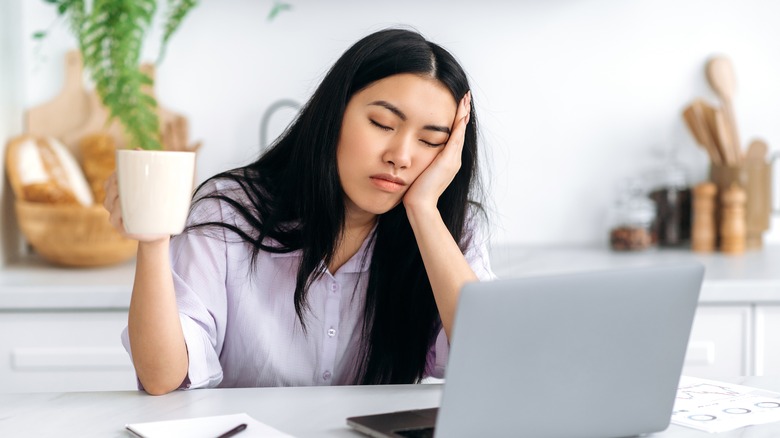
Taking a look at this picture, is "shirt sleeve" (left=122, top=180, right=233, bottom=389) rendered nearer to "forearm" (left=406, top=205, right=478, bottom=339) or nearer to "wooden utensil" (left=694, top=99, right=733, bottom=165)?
"forearm" (left=406, top=205, right=478, bottom=339)

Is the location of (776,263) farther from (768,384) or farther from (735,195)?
(768,384)

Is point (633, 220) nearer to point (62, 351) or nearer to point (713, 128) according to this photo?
point (713, 128)

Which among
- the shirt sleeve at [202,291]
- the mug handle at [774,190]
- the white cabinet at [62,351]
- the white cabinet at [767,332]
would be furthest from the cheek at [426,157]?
the mug handle at [774,190]

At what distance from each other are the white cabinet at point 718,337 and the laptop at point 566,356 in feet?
4.14

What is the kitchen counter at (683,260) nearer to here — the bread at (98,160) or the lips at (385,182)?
the lips at (385,182)

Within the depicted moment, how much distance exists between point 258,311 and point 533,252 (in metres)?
1.33

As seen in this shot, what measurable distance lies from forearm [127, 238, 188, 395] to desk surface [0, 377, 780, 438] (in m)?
0.03

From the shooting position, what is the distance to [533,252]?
2676mm

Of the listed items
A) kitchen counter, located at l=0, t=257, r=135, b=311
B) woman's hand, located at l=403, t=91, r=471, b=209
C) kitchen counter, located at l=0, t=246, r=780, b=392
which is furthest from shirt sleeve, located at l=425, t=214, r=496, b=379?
kitchen counter, located at l=0, t=257, r=135, b=311

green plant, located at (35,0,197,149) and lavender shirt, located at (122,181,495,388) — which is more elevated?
green plant, located at (35,0,197,149)

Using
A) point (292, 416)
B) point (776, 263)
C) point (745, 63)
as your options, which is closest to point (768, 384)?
point (292, 416)

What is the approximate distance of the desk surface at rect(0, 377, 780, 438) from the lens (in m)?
1.04

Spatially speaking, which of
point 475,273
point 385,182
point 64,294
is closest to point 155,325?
point 385,182

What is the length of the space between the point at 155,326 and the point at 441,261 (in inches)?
16.6
